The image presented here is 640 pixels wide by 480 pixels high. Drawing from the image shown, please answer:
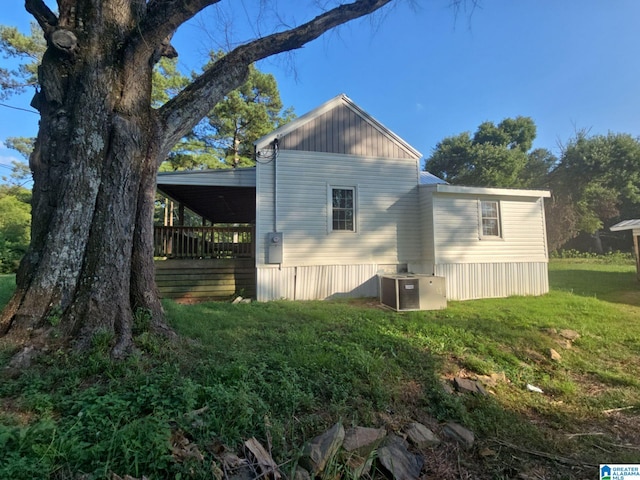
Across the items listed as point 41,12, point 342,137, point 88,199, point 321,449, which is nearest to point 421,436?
point 321,449

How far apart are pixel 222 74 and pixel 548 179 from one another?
3018 centimetres

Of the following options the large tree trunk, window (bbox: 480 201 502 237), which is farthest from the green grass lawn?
window (bbox: 480 201 502 237)

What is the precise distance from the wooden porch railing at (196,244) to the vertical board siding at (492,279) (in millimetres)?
5534

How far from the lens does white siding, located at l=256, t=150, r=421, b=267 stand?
27.5 ft

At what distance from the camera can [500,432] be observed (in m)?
2.76

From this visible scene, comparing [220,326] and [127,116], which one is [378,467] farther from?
[127,116]

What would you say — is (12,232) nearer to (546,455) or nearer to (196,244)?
(196,244)

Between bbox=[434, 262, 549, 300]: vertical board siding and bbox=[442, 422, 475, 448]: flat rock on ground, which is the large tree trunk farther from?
bbox=[434, 262, 549, 300]: vertical board siding

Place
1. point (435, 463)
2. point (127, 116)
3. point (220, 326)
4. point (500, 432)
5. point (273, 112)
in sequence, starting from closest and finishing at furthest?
1. point (435, 463)
2. point (500, 432)
3. point (127, 116)
4. point (220, 326)
5. point (273, 112)

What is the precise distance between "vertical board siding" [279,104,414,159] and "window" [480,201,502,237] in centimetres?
262

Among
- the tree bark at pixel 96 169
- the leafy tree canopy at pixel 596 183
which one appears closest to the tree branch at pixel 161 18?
the tree bark at pixel 96 169

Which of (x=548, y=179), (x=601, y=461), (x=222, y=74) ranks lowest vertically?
(x=601, y=461)

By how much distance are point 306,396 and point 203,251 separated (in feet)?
24.5

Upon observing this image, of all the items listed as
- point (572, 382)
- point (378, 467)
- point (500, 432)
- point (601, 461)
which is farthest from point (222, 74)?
point (572, 382)
